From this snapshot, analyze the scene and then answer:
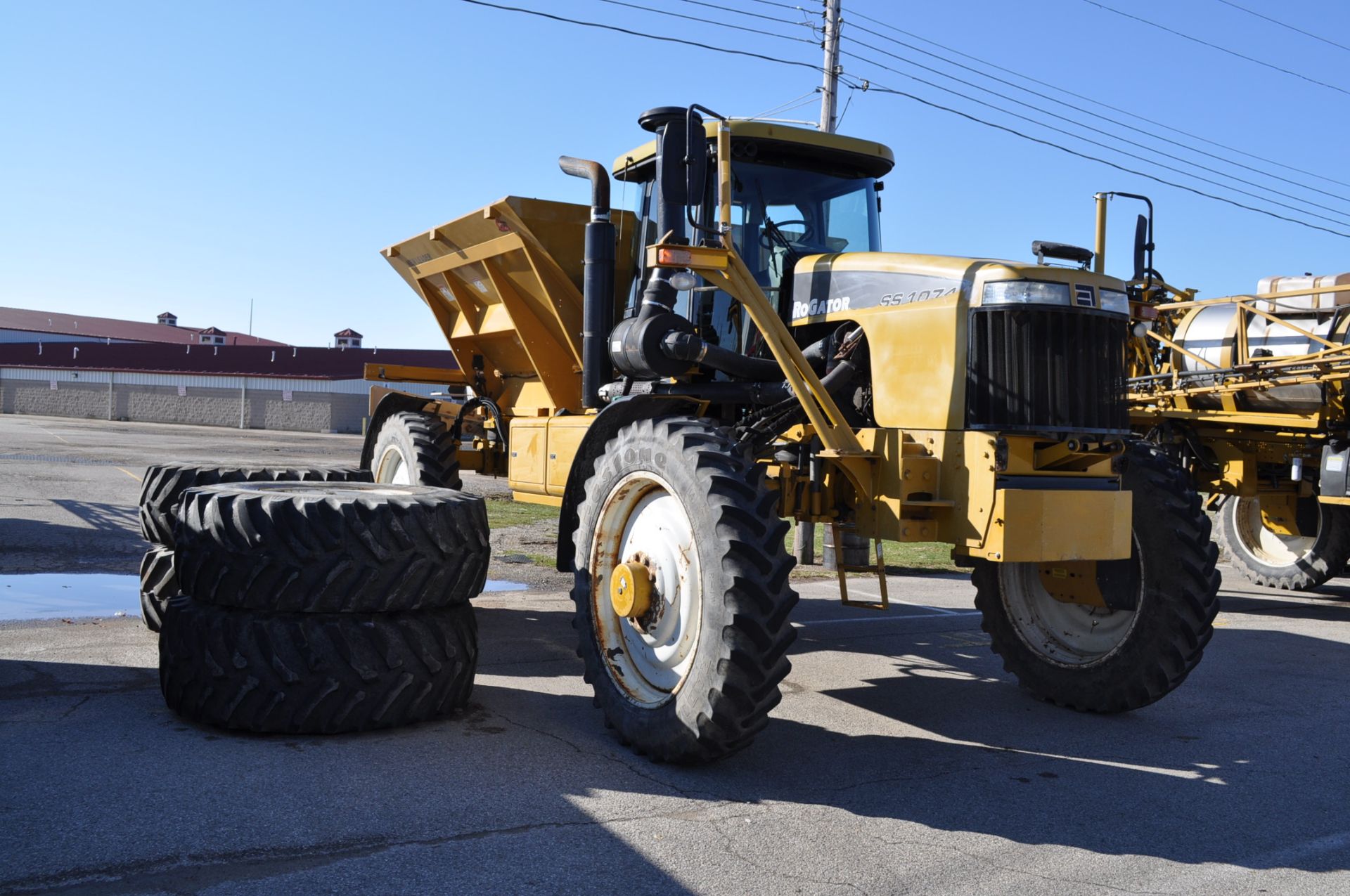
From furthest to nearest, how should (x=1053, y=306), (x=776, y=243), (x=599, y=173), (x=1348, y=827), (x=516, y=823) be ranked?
(x=599, y=173)
(x=776, y=243)
(x=1053, y=306)
(x=1348, y=827)
(x=516, y=823)

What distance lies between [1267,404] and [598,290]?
725cm

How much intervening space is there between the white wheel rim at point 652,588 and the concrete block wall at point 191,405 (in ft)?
151

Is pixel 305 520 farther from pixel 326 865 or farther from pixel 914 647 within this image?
pixel 914 647

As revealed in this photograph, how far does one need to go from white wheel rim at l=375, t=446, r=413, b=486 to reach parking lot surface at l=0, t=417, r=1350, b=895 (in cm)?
308

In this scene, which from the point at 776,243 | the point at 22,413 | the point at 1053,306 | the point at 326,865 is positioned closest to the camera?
the point at 326,865

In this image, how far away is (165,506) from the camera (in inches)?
281

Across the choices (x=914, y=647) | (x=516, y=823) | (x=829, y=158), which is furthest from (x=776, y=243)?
(x=516, y=823)

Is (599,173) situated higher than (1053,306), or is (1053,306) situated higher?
(599,173)

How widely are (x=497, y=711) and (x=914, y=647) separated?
3513mm

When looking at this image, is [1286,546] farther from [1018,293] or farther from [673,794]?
[673,794]

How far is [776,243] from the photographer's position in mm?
6898

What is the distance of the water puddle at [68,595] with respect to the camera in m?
7.85

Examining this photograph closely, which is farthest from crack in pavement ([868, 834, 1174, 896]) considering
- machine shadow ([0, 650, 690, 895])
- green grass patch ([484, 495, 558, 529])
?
green grass patch ([484, 495, 558, 529])

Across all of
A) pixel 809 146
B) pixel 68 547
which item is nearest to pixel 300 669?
pixel 809 146
